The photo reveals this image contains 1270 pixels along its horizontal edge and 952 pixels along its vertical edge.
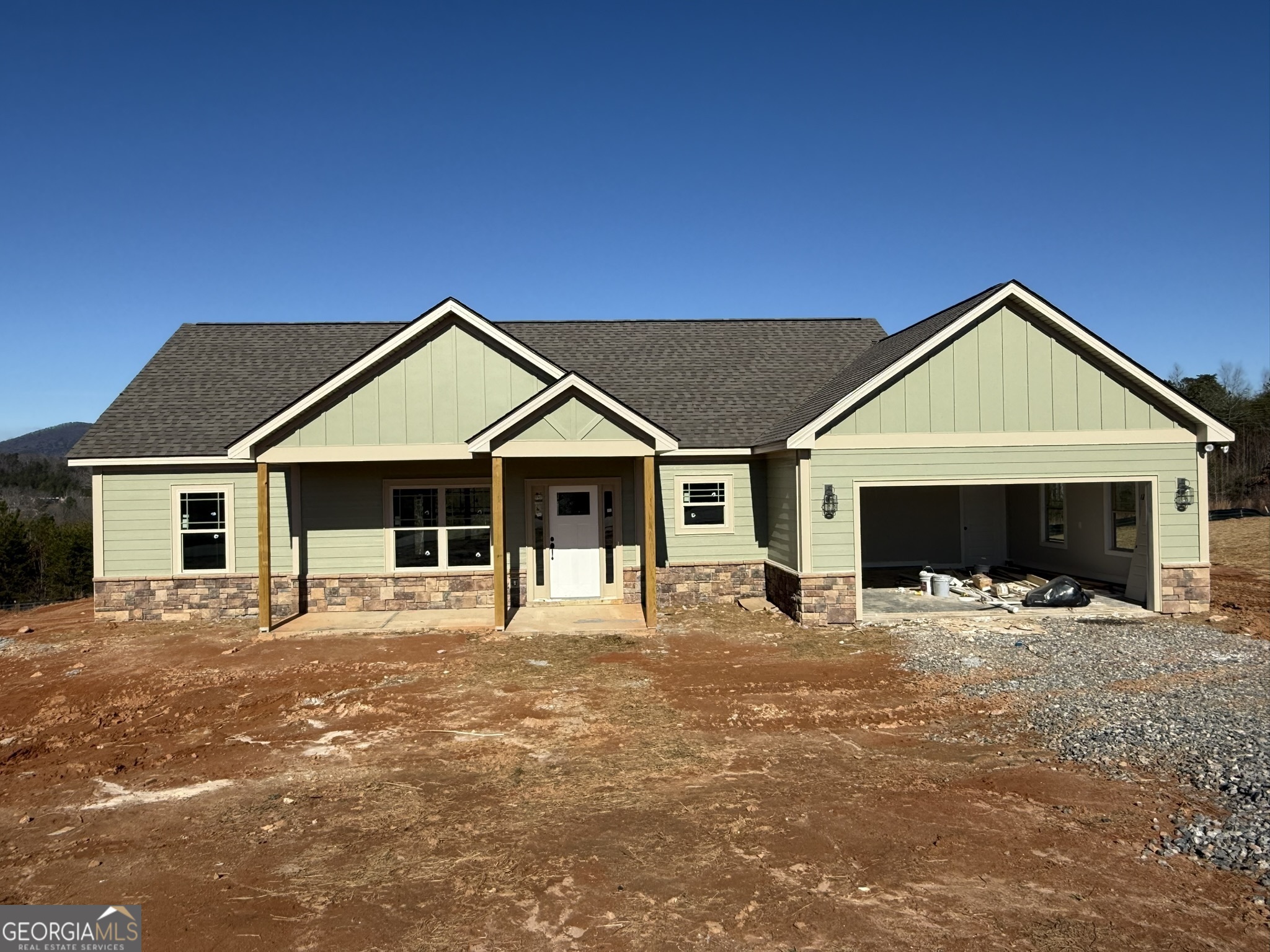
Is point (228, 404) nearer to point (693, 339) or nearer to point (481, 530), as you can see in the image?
point (481, 530)

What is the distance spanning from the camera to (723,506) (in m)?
16.0

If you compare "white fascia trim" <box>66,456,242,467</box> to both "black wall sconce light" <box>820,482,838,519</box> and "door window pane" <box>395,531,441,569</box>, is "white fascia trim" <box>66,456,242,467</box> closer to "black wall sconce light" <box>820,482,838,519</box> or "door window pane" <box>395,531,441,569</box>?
"door window pane" <box>395,531,441,569</box>

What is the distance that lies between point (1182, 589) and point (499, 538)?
11848mm

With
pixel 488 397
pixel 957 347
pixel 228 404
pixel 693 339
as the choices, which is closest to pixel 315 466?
pixel 228 404

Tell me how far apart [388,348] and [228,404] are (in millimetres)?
4814

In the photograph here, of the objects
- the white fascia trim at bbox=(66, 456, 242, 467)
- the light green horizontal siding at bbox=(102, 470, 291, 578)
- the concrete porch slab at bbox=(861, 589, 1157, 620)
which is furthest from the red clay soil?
the white fascia trim at bbox=(66, 456, 242, 467)

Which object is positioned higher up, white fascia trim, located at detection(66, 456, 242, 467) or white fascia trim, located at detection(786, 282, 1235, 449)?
white fascia trim, located at detection(786, 282, 1235, 449)

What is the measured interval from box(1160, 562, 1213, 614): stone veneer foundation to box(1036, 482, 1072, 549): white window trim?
3903 millimetres

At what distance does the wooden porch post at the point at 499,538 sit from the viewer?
518 inches

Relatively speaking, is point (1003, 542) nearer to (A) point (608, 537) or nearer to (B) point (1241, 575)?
(B) point (1241, 575)

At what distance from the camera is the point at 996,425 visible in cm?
1367

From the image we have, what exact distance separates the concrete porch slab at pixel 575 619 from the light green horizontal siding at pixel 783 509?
2.87m

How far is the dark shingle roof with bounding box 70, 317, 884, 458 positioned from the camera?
1571cm

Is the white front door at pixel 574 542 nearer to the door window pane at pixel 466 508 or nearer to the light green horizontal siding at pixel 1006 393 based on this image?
the door window pane at pixel 466 508
